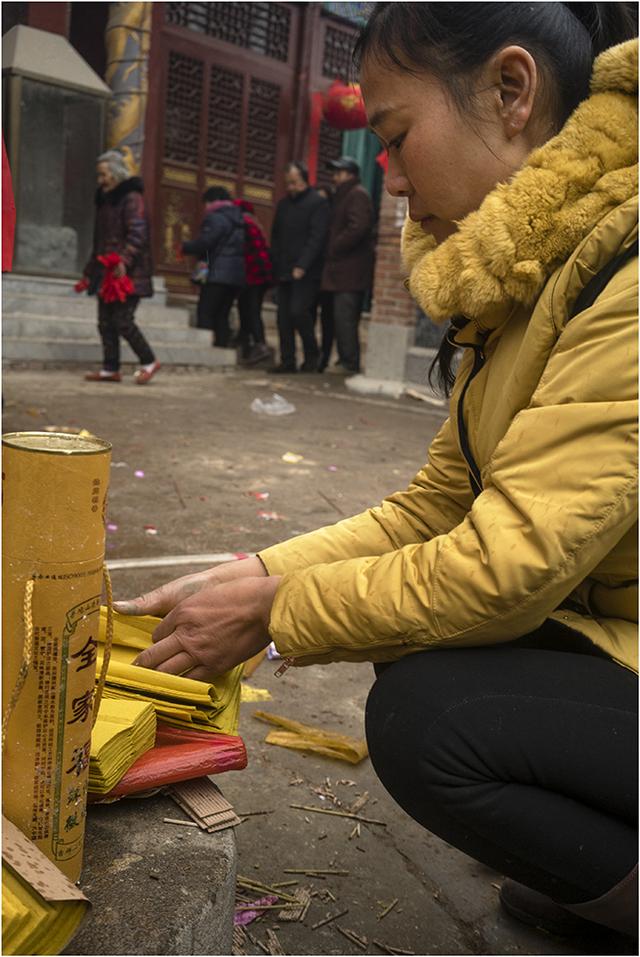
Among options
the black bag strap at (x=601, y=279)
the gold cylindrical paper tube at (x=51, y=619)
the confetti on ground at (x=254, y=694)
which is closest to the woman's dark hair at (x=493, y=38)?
the black bag strap at (x=601, y=279)

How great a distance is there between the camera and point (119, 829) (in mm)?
1534

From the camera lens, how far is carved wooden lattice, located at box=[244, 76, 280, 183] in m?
12.6

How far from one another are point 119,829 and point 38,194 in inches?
377

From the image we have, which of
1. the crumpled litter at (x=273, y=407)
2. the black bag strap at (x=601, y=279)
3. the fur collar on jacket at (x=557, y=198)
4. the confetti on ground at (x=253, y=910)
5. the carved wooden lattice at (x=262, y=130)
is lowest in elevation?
the confetti on ground at (x=253, y=910)

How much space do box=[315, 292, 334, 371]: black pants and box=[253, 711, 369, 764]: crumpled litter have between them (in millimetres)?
8877

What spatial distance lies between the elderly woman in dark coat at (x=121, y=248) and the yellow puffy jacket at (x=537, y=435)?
7.33m

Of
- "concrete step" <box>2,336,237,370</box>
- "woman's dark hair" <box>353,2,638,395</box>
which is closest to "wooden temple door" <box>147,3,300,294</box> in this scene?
"concrete step" <box>2,336,237,370</box>

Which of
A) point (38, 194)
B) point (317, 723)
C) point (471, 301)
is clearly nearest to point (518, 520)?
point (471, 301)

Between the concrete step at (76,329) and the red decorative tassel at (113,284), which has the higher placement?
the red decorative tassel at (113,284)

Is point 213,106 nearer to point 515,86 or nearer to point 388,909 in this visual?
point 515,86

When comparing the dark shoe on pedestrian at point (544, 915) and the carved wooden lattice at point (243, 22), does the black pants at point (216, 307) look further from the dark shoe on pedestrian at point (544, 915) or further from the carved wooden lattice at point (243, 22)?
the dark shoe on pedestrian at point (544, 915)

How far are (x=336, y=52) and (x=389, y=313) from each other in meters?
5.17

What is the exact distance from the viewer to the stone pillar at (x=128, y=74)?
10.7 meters

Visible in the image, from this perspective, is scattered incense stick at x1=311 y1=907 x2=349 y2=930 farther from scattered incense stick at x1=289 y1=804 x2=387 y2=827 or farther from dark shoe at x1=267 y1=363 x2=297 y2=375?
dark shoe at x1=267 y1=363 x2=297 y2=375
